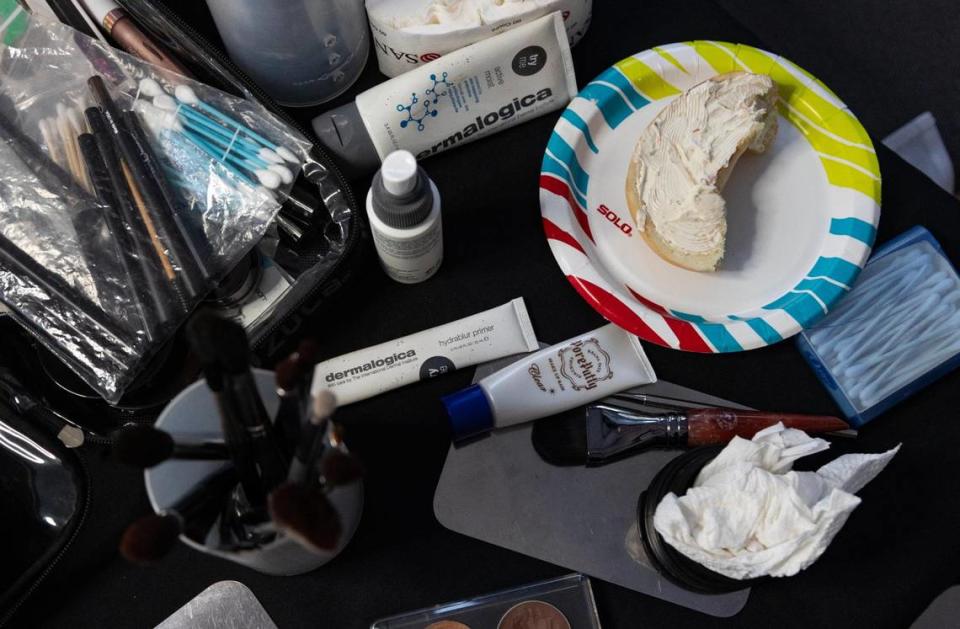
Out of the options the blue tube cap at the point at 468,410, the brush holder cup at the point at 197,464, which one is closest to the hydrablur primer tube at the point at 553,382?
the blue tube cap at the point at 468,410

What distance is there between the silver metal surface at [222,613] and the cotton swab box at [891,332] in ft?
1.23

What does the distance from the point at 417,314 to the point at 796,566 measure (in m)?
0.27

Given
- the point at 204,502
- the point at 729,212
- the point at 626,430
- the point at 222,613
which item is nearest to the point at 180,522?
the point at 204,502

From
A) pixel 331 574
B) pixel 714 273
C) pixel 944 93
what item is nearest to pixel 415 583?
pixel 331 574

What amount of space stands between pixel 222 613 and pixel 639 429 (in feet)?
0.89

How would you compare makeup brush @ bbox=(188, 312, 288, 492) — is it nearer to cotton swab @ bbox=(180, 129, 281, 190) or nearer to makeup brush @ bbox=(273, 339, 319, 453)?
makeup brush @ bbox=(273, 339, 319, 453)

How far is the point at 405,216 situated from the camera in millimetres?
452

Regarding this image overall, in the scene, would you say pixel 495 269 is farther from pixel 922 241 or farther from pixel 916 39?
pixel 916 39

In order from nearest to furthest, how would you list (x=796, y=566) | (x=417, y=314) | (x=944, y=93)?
(x=796, y=566) → (x=417, y=314) → (x=944, y=93)

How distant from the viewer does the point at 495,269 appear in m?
0.54

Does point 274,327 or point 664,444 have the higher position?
point 274,327

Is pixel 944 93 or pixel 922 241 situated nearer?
pixel 922 241

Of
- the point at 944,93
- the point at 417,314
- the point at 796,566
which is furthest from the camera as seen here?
the point at 944,93

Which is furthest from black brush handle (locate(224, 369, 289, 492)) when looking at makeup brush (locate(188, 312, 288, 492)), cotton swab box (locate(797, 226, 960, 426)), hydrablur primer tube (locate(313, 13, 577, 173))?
cotton swab box (locate(797, 226, 960, 426))
